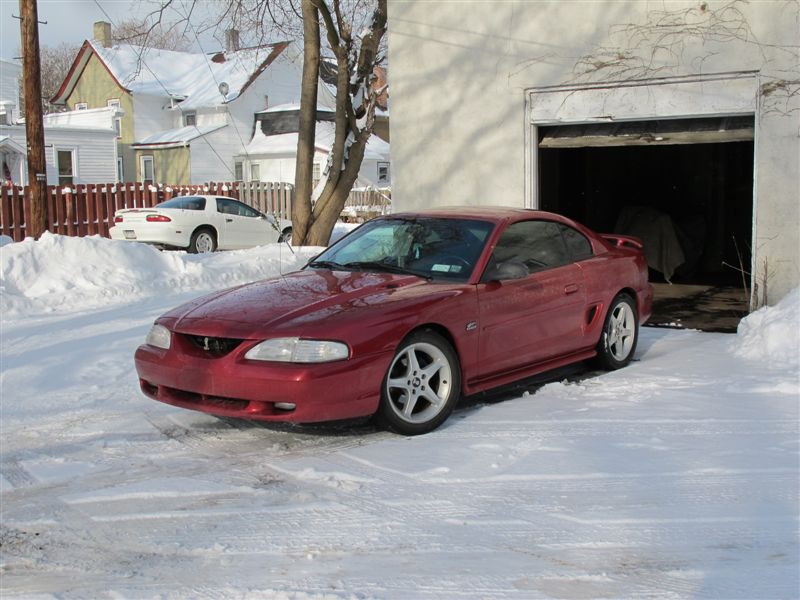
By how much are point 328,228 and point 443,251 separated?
942 cm

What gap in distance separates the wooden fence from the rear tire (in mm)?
3927

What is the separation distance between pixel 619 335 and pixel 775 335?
1415 mm

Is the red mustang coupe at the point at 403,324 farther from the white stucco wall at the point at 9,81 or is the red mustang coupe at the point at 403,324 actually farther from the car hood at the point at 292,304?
the white stucco wall at the point at 9,81

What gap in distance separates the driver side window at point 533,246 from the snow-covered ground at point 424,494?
3.22 feet

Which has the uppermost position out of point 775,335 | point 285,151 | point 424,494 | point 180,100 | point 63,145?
point 180,100

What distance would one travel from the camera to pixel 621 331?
773cm

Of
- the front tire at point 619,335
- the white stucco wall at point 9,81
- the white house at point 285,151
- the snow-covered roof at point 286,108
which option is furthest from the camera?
the snow-covered roof at point 286,108

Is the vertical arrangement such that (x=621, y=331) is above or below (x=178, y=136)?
below

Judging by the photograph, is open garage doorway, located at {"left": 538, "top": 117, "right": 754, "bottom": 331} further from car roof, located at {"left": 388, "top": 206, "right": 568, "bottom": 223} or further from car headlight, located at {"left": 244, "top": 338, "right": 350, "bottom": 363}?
car headlight, located at {"left": 244, "top": 338, "right": 350, "bottom": 363}

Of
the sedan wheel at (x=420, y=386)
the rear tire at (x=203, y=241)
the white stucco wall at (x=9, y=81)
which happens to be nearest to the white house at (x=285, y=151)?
the white stucco wall at (x=9, y=81)

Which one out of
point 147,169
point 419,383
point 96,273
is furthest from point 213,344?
point 147,169

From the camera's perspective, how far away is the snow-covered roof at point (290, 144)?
42.0 metres

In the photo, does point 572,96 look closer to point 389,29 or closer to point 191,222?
point 389,29

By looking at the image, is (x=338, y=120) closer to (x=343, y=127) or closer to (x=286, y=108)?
(x=343, y=127)
